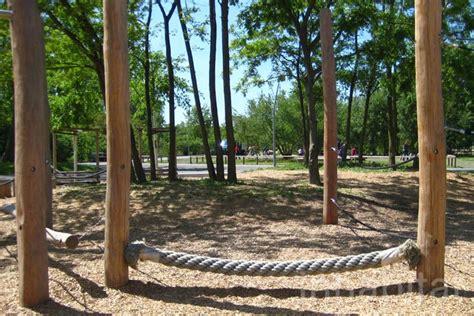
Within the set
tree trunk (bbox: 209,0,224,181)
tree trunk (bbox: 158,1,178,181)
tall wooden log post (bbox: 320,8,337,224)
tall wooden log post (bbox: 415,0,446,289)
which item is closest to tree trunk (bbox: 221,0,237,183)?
tree trunk (bbox: 209,0,224,181)

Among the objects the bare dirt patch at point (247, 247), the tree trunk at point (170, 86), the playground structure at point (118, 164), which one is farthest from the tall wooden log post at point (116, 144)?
the tree trunk at point (170, 86)

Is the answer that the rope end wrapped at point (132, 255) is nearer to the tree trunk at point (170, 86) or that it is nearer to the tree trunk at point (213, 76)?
the tree trunk at point (213, 76)

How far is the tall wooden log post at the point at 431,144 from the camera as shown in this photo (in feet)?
14.4

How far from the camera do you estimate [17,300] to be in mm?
4281

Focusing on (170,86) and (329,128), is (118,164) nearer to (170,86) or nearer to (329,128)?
(329,128)

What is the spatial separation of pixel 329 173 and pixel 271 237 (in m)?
1.50

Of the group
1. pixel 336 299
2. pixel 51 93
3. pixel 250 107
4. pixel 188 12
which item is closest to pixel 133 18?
pixel 188 12

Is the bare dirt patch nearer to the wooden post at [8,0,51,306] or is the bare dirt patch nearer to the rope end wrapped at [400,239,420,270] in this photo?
the rope end wrapped at [400,239,420,270]

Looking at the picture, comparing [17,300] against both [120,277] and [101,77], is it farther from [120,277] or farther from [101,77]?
[101,77]

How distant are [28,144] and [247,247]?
318cm

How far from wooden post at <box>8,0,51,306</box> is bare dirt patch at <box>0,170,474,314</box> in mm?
351

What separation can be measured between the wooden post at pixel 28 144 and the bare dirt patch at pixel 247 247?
351 mm

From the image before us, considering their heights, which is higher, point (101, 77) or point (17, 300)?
point (101, 77)

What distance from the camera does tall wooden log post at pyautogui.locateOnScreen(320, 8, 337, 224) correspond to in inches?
303
